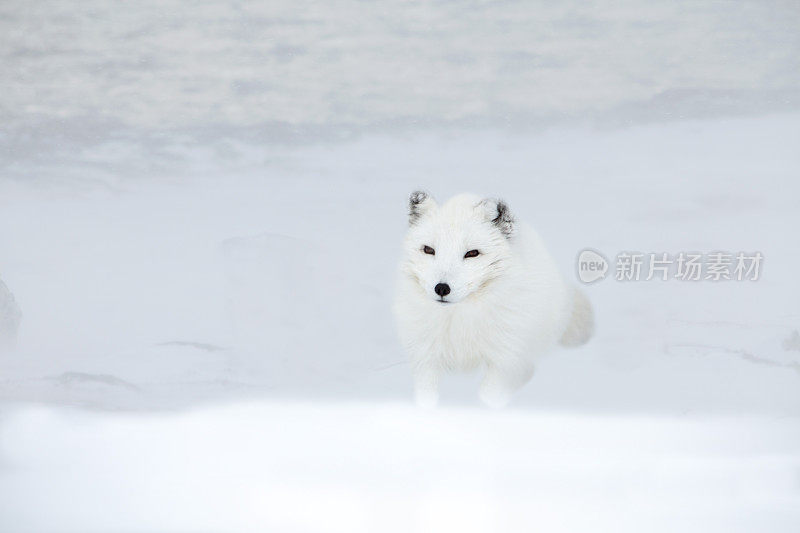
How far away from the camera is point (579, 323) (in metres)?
3.40

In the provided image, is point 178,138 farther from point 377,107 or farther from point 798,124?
point 798,124

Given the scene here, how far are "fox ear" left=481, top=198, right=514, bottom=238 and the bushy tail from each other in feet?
2.19

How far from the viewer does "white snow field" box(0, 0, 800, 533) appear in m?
3.59

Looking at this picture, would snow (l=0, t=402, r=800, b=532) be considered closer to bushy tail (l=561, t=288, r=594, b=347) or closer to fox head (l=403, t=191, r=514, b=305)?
bushy tail (l=561, t=288, r=594, b=347)

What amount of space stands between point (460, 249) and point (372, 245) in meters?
0.90

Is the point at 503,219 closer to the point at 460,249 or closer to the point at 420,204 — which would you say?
the point at 460,249

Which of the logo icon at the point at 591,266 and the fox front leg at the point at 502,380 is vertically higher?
the logo icon at the point at 591,266

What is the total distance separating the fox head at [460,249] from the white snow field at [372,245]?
2.28ft

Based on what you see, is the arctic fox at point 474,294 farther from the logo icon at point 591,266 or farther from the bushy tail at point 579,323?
the logo icon at point 591,266

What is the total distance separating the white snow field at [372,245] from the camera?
11.8 ft

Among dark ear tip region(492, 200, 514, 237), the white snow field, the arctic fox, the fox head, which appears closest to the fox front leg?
the arctic fox

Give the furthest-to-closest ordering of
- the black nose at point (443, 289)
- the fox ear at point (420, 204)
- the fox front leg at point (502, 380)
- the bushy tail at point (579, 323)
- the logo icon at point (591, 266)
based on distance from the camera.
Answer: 1. the logo icon at point (591, 266)
2. the bushy tail at point (579, 323)
3. the fox front leg at point (502, 380)
4. the fox ear at point (420, 204)
5. the black nose at point (443, 289)

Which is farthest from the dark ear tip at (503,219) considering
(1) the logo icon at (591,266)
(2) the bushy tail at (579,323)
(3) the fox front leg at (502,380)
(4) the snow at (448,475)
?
(4) the snow at (448,475)

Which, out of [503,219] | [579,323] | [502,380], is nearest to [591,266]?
[579,323]
